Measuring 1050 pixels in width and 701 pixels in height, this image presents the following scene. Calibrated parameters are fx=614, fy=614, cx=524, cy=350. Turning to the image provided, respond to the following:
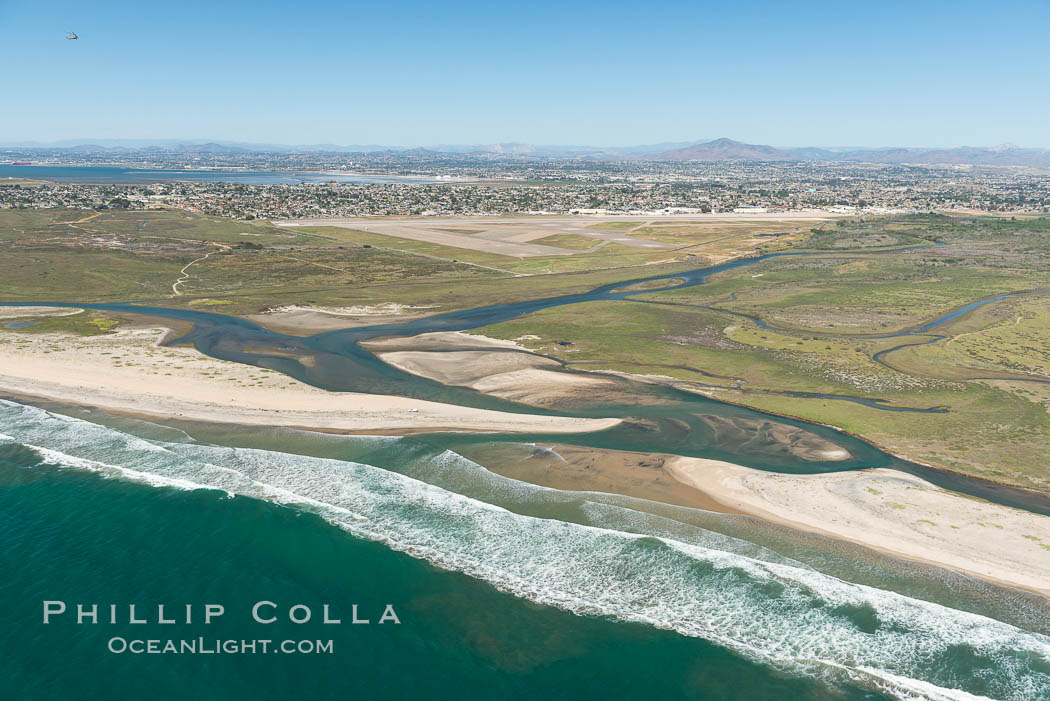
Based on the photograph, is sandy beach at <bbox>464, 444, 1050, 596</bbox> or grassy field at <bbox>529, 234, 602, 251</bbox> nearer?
sandy beach at <bbox>464, 444, 1050, 596</bbox>

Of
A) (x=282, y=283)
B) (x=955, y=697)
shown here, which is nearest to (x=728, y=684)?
(x=955, y=697)

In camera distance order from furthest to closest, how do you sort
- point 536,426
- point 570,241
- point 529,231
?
point 529,231
point 570,241
point 536,426

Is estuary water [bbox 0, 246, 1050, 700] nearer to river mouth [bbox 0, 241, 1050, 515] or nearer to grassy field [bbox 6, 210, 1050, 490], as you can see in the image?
river mouth [bbox 0, 241, 1050, 515]

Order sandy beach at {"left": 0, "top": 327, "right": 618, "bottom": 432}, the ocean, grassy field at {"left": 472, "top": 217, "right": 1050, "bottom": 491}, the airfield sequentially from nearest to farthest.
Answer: the ocean
grassy field at {"left": 472, "top": 217, "right": 1050, "bottom": 491}
sandy beach at {"left": 0, "top": 327, "right": 618, "bottom": 432}
the airfield

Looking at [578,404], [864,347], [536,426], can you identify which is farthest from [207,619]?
[864,347]

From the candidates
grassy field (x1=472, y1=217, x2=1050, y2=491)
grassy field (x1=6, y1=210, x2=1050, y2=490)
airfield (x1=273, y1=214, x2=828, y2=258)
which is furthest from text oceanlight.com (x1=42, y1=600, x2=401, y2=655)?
airfield (x1=273, y1=214, x2=828, y2=258)

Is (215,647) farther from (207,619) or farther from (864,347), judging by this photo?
(864,347)

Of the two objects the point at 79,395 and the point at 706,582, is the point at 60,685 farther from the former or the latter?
the point at 79,395
